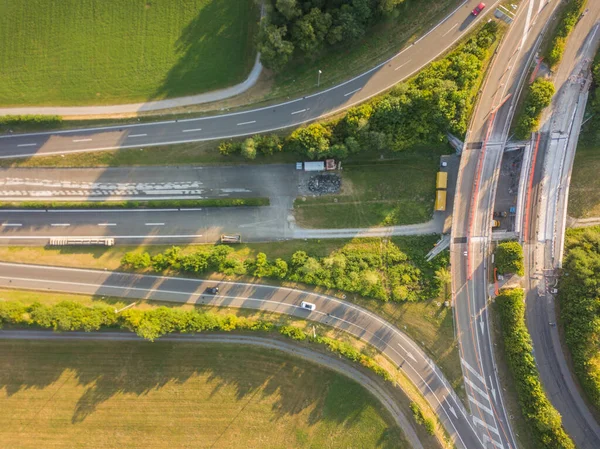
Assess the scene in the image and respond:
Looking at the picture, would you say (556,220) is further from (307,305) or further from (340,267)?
(307,305)

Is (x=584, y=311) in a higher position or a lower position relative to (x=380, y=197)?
lower

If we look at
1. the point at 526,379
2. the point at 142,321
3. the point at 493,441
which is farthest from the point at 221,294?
the point at 493,441

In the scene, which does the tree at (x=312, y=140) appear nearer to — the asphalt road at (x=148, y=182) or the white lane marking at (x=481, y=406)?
the asphalt road at (x=148, y=182)

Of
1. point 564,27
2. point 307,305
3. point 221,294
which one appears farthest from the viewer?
point 221,294

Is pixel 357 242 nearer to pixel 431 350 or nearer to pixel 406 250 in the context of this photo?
pixel 406 250

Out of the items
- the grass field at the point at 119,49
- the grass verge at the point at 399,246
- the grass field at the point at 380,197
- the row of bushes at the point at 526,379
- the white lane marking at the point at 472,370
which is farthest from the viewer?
the grass field at the point at 380,197

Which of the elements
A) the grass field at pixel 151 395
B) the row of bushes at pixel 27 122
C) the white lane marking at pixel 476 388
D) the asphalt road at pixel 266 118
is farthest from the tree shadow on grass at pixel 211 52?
the white lane marking at pixel 476 388

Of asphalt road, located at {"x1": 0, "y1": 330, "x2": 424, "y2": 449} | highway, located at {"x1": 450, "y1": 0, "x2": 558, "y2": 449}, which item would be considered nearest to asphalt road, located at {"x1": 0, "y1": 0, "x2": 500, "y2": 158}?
highway, located at {"x1": 450, "y1": 0, "x2": 558, "y2": 449}
